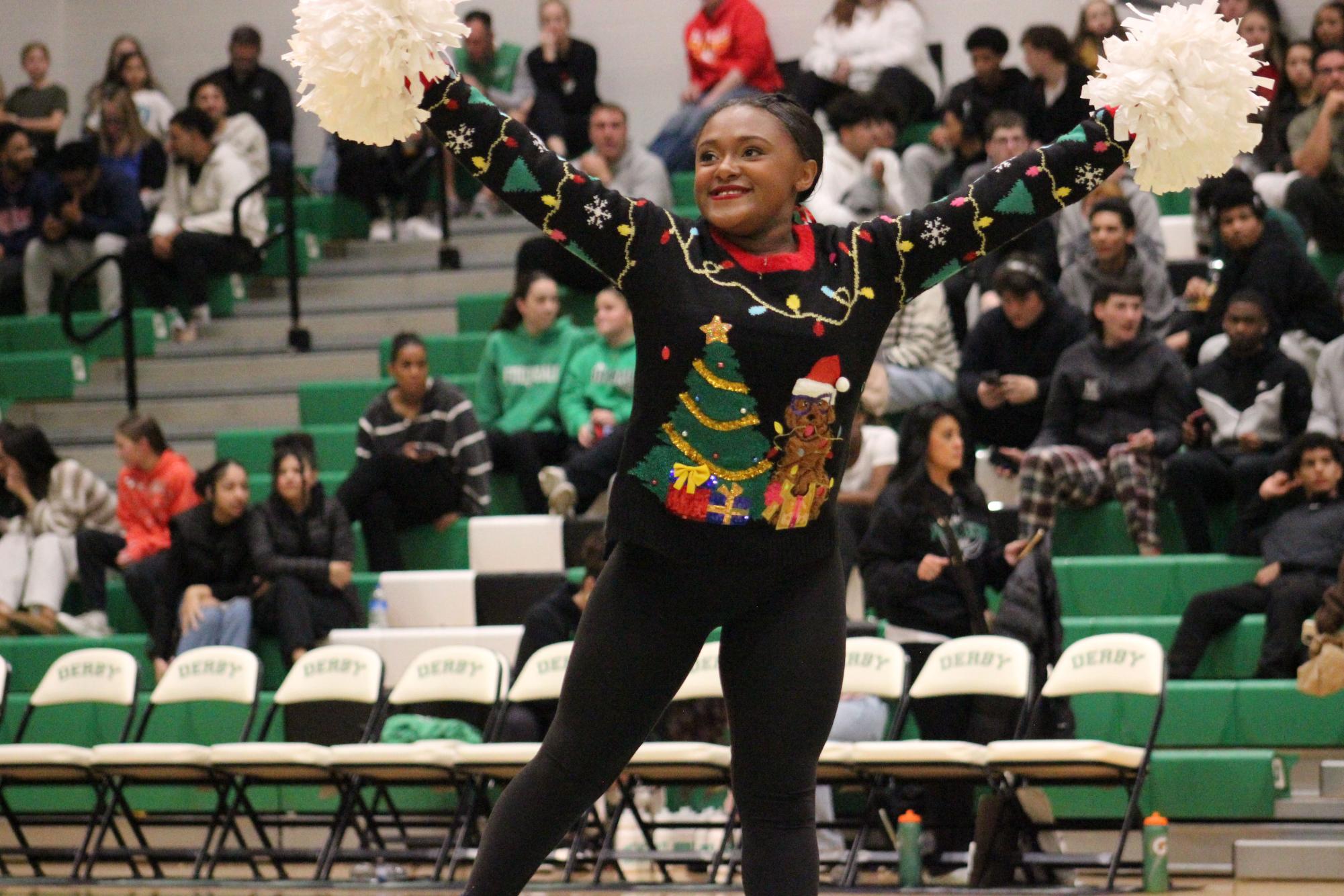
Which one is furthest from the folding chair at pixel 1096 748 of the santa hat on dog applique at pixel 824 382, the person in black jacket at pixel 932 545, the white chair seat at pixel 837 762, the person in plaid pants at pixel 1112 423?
the santa hat on dog applique at pixel 824 382

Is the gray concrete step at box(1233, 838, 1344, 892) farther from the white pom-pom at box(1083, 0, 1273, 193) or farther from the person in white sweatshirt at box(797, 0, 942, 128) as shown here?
the person in white sweatshirt at box(797, 0, 942, 128)

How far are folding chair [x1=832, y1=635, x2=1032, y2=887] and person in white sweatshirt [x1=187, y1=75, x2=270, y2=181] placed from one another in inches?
247

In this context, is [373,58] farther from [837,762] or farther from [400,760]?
[400,760]

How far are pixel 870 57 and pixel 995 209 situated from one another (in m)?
8.03

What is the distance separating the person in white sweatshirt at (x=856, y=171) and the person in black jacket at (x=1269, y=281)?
5.98ft

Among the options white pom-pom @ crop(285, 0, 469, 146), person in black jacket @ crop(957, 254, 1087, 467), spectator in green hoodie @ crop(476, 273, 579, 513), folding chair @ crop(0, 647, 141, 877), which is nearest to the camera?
white pom-pom @ crop(285, 0, 469, 146)

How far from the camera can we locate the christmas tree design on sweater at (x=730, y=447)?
2.99m

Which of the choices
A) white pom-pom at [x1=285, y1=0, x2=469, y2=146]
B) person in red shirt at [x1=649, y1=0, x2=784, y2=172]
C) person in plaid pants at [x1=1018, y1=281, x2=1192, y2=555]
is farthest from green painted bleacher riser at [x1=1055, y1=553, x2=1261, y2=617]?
white pom-pom at [x1=285, y1=0, x2=469, y2=146]

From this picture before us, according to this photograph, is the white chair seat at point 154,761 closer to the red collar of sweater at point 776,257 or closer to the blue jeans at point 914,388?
the blue jeans at point 914,388

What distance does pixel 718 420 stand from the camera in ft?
9.87

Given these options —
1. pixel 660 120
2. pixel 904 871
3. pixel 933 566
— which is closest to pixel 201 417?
pixel 660 120

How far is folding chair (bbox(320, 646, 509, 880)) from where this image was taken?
6551mm

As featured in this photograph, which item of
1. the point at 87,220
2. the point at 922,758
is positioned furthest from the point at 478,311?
the point at 922,758

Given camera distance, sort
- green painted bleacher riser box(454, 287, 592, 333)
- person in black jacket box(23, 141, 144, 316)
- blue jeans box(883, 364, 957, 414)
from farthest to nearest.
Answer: person in black jacket box(23, 141, 144, 316) < green painted bleacher riser box(454, 287, 592, 333) < blue jeans box(883, 364, 957, 414)
